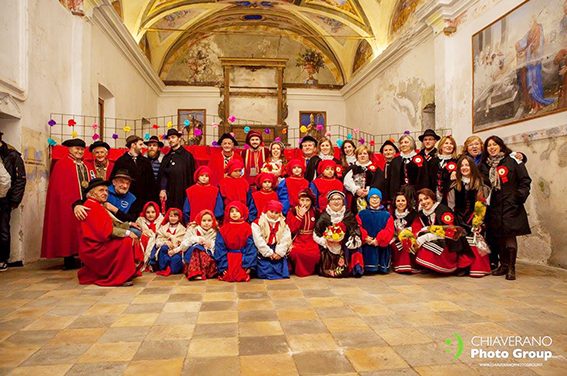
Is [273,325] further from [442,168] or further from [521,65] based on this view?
[521,65]

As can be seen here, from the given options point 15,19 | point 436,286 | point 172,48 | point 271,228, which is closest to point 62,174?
point 15,19

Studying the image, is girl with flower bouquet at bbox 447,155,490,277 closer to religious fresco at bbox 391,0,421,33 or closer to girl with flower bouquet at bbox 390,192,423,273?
girl with flower bouquet at bbox 390,192,423,273

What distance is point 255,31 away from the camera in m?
16.2

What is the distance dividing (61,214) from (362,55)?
1183 cm

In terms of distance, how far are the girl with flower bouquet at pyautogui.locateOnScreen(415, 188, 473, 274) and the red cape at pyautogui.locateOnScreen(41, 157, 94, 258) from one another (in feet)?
16.3

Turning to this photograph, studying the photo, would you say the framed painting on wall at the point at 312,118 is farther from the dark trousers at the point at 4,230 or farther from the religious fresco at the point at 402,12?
the dark trousers at the point at 4,230

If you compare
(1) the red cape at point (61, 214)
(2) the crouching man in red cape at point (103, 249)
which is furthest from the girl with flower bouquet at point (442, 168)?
(1) the red cape at point (61, 214)

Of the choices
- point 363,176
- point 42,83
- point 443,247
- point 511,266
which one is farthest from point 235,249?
point 42,83

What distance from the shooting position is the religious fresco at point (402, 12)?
1019cm

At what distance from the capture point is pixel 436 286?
460 cm

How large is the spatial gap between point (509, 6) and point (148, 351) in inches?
301

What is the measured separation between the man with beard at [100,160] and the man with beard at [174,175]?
85 centimetres

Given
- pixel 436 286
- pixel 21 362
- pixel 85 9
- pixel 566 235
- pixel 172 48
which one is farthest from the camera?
pixel 172 48

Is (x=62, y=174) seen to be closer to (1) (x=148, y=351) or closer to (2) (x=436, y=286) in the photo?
(1) (x=148, y=351)
